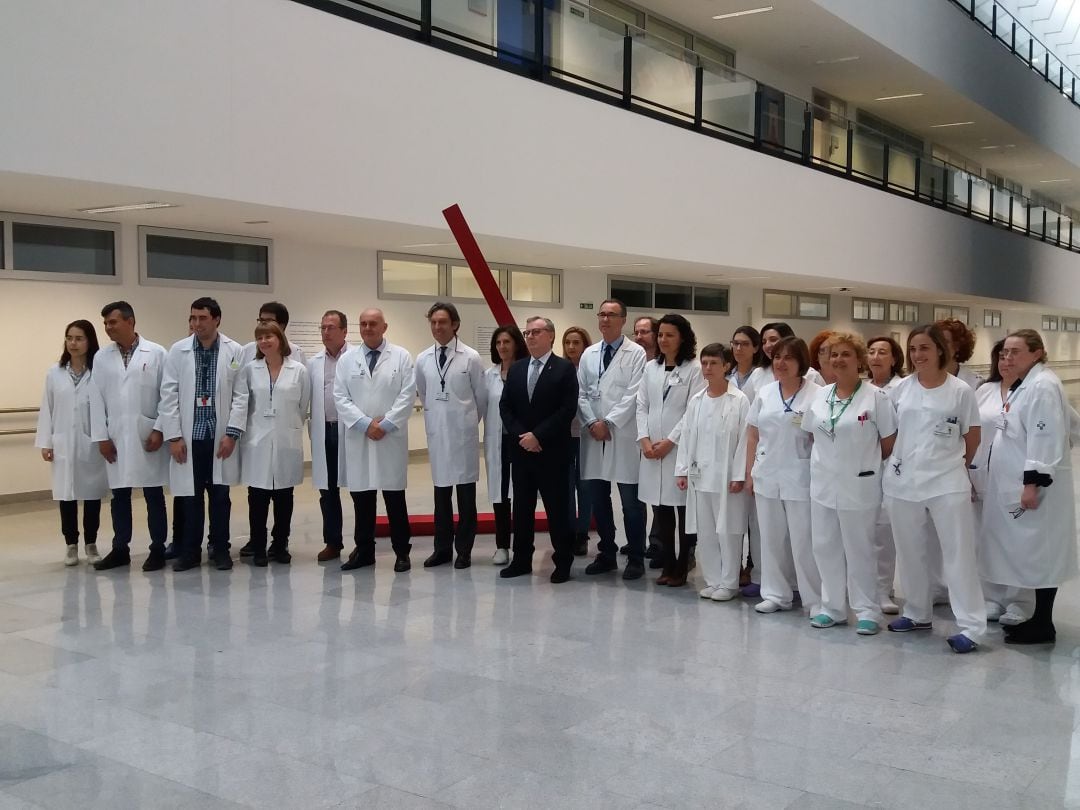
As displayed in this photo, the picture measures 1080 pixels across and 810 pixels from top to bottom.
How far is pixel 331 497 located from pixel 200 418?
1.14m

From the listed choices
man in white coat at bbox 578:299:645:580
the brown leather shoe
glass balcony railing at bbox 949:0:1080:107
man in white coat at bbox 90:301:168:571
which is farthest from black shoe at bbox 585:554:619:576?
glass balcony railing at bbox 949:0:1080:107

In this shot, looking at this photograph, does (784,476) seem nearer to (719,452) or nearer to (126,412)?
(719,452)

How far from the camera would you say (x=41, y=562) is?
7727 millimetres

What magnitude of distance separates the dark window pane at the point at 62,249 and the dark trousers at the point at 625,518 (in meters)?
6.07

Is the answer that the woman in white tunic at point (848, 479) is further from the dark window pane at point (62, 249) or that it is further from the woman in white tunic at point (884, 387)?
the dark window pane at point (62, 249)

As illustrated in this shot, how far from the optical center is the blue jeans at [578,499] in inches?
301

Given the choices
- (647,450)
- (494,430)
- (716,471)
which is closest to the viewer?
Result: (716,471)

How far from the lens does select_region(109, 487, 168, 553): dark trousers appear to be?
24.7 feet

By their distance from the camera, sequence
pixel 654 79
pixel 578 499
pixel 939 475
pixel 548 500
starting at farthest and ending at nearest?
pixel 654 79 → pixel 578 499 → pixel 548 500 → pixel 939 475

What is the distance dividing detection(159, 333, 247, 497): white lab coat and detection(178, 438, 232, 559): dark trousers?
6 centimetres

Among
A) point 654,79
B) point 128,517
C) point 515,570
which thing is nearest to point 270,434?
point 128,517

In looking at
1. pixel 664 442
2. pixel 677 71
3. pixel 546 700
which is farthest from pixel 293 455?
pixel 677 71

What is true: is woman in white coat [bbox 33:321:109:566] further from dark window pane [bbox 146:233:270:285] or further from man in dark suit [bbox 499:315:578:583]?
dark window pane [bbox 146:233:270:285]

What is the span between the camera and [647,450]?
23.0ft
